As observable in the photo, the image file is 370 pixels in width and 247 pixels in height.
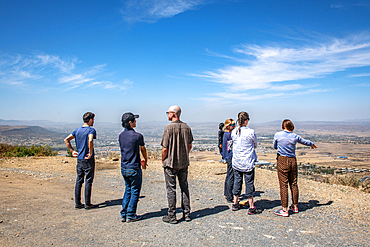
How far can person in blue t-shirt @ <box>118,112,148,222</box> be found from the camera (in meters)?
4.67

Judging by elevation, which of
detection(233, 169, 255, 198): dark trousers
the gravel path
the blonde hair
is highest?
the blonde hair

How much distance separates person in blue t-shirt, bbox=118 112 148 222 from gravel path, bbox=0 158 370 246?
31 cm

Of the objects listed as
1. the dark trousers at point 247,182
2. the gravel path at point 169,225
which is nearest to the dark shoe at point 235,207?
the gravel path at point 169,225

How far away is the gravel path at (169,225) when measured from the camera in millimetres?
3904

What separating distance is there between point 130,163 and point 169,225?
Answer: 1408mm

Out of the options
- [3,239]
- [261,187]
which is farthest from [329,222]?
[3,239]

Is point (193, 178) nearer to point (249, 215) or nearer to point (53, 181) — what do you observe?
point (249, 215)

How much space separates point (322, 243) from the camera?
382cm

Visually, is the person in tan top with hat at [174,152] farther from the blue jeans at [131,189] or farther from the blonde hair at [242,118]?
the blonde hair at [242,118]

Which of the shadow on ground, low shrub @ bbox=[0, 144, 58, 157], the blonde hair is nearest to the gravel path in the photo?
the shadow on ground

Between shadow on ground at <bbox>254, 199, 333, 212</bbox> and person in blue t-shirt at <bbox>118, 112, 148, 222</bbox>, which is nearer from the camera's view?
person in blue t-shirt at <bbox>118, 112, 148, 222</bbox>

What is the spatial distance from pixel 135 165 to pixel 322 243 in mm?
3464

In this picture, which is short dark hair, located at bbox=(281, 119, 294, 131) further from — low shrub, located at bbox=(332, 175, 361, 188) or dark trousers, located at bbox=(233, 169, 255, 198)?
low shrub, located at bbox=(332, 175, 361, 188)

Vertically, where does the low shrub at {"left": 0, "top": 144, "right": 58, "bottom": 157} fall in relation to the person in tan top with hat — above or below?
Answer: below
